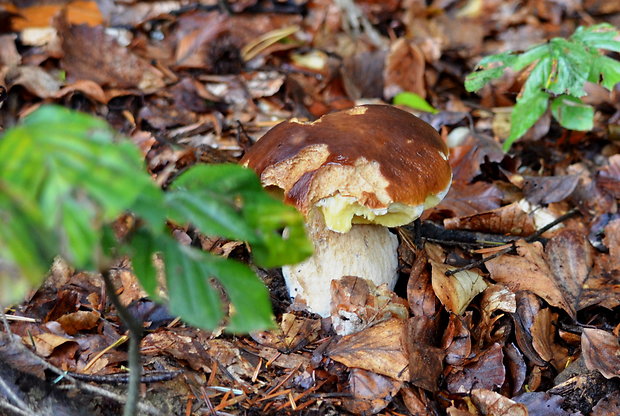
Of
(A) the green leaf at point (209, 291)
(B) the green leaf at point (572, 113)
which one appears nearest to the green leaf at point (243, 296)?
(A) the green leaf at point (209, 291)

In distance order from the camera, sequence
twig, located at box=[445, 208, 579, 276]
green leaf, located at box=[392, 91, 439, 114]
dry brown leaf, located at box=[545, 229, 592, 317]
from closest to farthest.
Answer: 1. twig, located at box=[445, 208, 579, 276]
2. dry brown leaf, located at box=[545, 229, 592, 317]
3. green leaf, located at box=[392, 91, 439, 114]

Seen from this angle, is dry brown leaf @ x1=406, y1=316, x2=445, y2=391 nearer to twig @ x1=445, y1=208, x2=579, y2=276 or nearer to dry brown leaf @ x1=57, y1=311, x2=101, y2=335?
twig @ x1=445, y1=208, x2=579, y2=276

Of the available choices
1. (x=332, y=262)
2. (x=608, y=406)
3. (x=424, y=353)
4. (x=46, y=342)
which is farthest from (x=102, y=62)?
(x=608, y=406)

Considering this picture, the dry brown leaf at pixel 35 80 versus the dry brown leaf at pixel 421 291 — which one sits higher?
the dry brown leaf at pixel 35 80

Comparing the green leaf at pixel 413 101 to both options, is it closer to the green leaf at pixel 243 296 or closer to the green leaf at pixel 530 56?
the green leaf at pixel 530 56

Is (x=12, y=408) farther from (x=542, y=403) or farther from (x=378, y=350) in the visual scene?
(x=542, y=403)

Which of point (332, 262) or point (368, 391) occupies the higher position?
point (332, 262)

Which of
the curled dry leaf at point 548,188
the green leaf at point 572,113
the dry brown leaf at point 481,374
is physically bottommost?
the curled dry leaf at point 548,188

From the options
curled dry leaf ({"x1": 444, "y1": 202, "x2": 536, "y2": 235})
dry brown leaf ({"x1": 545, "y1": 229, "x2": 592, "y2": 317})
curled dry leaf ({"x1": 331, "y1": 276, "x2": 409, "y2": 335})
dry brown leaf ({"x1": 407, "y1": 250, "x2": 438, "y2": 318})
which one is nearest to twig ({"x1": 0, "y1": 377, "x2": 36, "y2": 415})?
curled dry leaf ({"x1": 331, "y1": 276, "x2": 409, "y2": 335})
